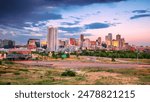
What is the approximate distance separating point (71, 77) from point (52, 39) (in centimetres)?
53

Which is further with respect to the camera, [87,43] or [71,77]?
[87,43]

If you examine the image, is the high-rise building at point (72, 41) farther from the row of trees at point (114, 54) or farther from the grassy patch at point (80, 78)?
the grassy patch at point (80, 78)

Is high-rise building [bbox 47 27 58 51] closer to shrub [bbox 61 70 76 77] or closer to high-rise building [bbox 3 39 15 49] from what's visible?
shrub [bbox 61 70 76 77]

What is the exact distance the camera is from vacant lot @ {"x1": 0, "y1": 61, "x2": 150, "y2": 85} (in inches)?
178

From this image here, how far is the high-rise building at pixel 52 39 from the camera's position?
15.2 ft

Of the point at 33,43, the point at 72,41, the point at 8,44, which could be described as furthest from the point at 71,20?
the point at 8,44

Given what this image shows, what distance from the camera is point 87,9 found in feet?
15.1

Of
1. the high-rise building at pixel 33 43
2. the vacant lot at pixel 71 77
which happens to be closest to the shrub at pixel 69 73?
the vacant lot at pixel 71 77

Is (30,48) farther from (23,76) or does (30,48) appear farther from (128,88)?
(128,88)

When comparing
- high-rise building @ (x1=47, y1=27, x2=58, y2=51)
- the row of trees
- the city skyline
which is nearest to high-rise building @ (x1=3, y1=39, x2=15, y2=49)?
the city skyline

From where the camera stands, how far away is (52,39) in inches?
185

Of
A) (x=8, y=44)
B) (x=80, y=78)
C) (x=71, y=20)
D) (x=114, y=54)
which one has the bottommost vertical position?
(x=80, y=78)

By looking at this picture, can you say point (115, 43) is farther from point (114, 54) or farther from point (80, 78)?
point (80, 78)

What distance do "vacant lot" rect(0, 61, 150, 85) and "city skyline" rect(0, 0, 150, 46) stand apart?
0.33 meters
